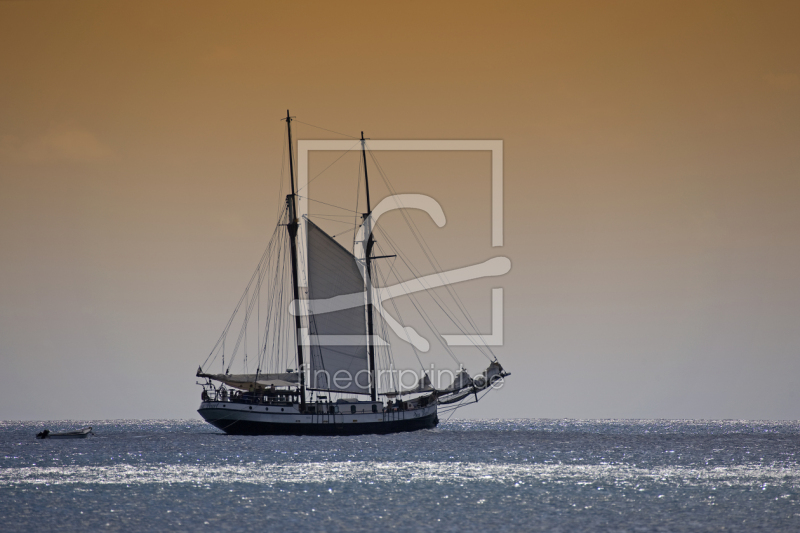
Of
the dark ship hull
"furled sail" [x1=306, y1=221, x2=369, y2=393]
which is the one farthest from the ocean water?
"furled sail" [x1=306, y1=221, x2=369, y2=393]

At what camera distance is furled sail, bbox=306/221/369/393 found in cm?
8556

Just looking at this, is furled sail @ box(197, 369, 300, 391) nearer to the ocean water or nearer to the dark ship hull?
the dark ship hull

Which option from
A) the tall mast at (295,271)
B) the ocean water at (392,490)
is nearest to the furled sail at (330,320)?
the tall mast at (295,271)

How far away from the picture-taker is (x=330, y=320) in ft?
282

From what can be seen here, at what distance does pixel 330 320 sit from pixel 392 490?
40.7 meters

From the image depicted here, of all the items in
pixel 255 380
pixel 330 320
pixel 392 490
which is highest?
pixel 330 320


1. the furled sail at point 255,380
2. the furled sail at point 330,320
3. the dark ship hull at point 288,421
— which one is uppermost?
the furled sail at point 330,320

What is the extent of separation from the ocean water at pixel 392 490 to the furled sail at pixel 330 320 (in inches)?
476

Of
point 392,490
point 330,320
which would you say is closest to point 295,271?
point 330,320

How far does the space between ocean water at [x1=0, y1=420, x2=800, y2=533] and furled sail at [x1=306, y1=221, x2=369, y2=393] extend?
12101 mm

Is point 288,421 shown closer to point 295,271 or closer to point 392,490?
point 295,271

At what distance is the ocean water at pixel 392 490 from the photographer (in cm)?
3719

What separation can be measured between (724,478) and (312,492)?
82.2 feet

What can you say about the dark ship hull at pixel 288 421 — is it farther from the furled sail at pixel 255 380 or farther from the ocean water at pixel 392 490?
the ocean water at pixel 392 490
